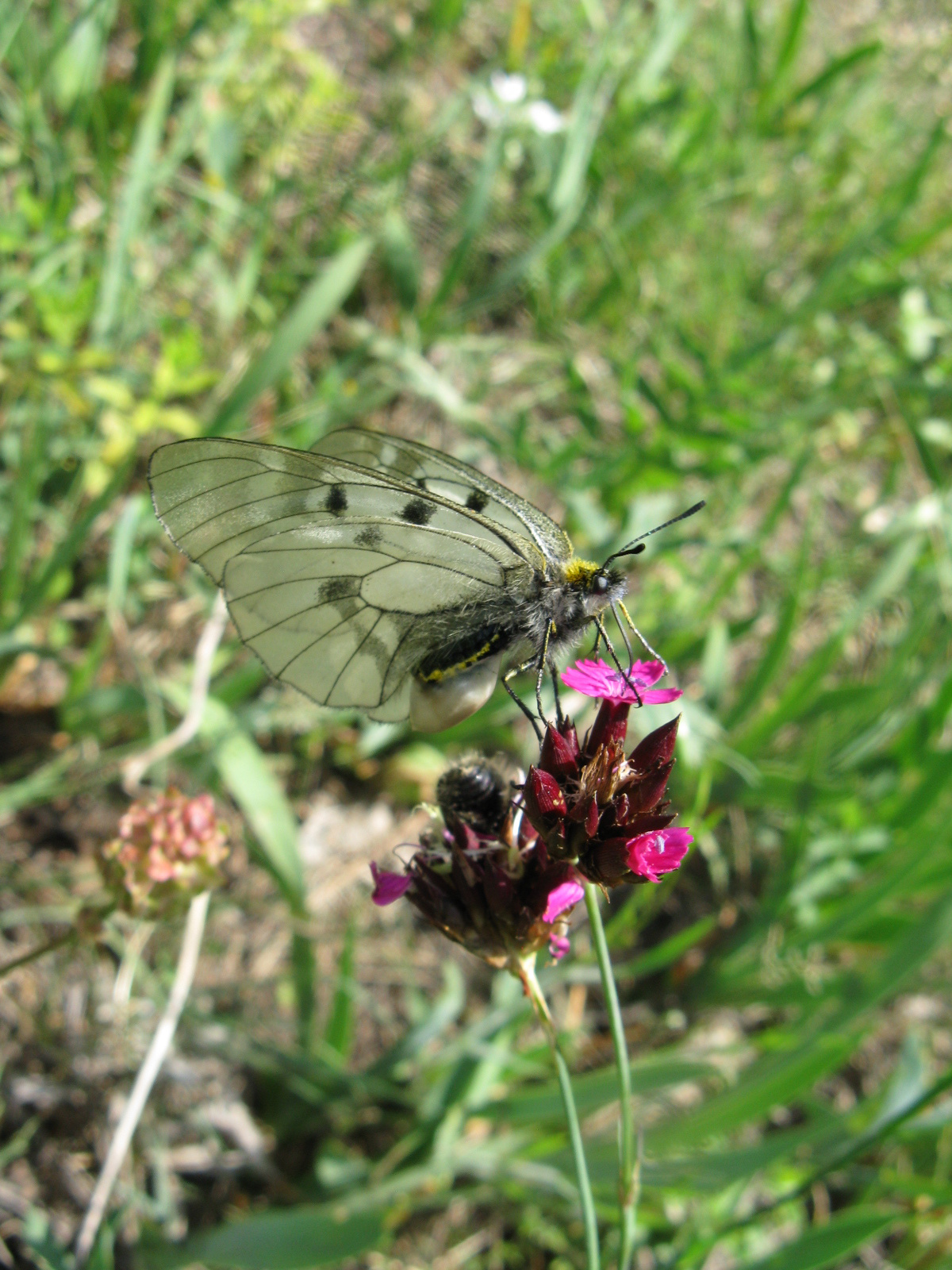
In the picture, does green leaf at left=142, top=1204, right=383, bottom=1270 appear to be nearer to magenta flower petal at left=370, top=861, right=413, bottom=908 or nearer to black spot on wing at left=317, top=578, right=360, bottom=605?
magenta flower petal at left=370, top=861, right=413, bottom=908

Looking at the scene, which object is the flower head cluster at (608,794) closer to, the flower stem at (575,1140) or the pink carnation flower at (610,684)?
the pink carnation flower at (610,684)

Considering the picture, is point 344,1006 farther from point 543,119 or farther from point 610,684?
point 543,119

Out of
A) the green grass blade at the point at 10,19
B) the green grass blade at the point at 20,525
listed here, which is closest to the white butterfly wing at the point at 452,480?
the green grass blade at the point at 20,525

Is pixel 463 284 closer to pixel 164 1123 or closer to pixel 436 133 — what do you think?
pixel 436 133

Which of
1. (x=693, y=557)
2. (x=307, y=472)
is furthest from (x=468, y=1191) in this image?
(x=693, y=557)

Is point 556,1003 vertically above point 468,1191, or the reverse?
point 556,1003

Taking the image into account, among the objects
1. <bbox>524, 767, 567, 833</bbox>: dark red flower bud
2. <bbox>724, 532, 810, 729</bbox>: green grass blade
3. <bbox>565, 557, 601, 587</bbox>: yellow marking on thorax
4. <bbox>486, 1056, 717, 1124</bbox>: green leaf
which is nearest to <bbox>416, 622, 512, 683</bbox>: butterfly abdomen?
<bbox>565, 557, 601, 587</bbox>: yellow marking on thorax

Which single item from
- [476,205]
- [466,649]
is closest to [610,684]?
[466,649]
